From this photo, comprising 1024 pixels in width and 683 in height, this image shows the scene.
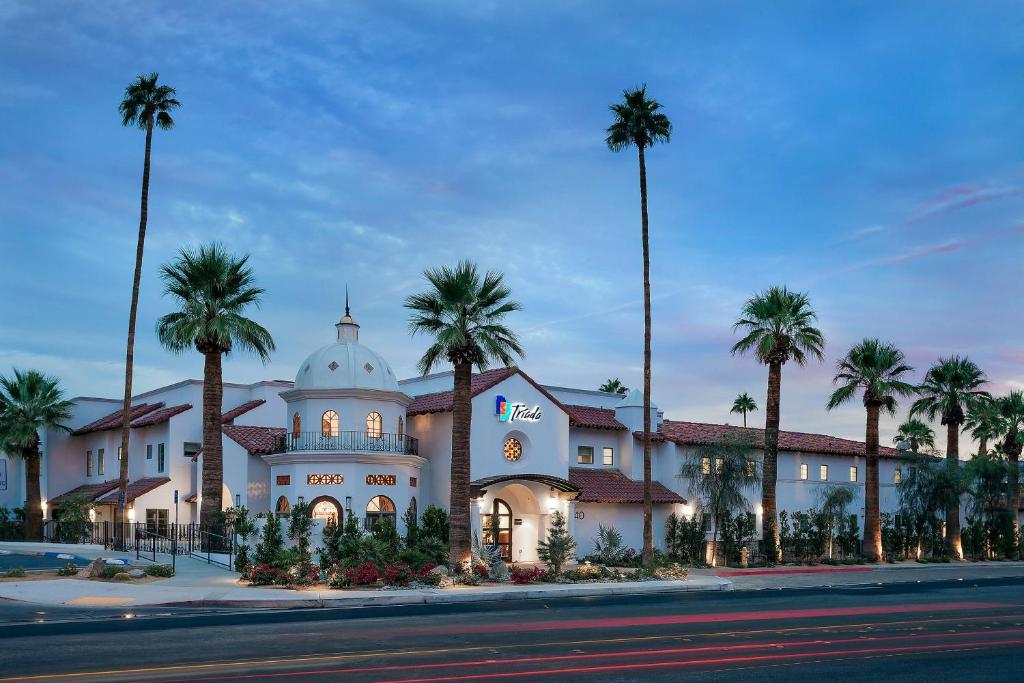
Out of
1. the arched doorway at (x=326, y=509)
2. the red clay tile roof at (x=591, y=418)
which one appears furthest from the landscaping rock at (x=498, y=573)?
the red clay tile roof at (x=591, y=418)

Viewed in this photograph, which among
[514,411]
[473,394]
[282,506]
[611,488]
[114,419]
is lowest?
[282,506]

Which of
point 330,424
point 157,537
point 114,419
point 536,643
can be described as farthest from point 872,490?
point 114,419

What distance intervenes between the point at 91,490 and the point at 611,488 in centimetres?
2911

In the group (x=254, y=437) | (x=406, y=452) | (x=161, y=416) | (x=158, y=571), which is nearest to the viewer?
(x=158, y=571)

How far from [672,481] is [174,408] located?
26.5 metres

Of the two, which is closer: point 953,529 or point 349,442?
point 349,442

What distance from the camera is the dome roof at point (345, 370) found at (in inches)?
1753

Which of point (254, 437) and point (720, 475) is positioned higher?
point (254, 437)

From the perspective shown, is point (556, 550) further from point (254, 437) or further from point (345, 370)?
point (254, 437)

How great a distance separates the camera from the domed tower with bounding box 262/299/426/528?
4334 centimetres

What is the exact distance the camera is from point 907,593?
34531 millimetres

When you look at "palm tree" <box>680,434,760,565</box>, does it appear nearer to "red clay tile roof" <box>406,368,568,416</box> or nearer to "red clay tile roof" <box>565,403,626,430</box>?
"red clay tile roof" <box>565,403,626,430</box>

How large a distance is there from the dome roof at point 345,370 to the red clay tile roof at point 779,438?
14536mm

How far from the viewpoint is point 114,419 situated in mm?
59281
